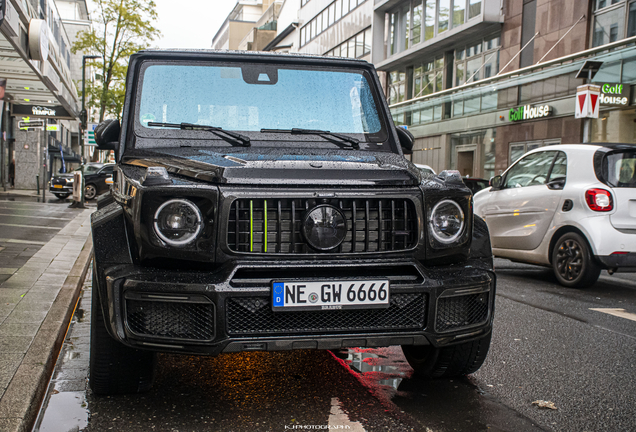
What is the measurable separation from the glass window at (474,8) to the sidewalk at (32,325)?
21.1 metres

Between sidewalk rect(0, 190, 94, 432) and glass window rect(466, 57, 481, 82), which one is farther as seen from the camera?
glass window rect(466, 57, 481, 82)

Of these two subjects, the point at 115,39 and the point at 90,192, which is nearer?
the point at 90,192

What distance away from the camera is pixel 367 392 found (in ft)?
11.5

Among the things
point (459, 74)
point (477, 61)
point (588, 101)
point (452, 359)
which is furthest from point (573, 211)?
point (459, 74)

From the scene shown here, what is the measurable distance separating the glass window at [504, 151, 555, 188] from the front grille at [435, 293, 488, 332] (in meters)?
5.11

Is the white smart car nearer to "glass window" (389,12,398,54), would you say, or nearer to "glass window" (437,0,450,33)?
"glass window" (437,0,450,33)

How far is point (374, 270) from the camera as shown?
3002mm

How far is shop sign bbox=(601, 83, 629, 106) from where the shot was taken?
17.0 metres

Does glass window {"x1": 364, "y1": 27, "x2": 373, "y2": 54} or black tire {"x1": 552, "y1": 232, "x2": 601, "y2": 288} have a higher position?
glass window {"x1": 364, "y1": 27, "x2": 373, "y2": 54}

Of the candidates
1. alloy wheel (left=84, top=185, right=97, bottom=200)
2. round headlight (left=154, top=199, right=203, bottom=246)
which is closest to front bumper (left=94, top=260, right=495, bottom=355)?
round headlight (left=154, top=199, right=203, bottom=246)

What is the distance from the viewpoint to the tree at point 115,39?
3700 centimetres

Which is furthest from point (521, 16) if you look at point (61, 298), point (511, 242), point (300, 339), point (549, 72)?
point (300, 339)

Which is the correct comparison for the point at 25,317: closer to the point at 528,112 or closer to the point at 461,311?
the point at 461,311

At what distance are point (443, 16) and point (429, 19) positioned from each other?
4.89 feet
